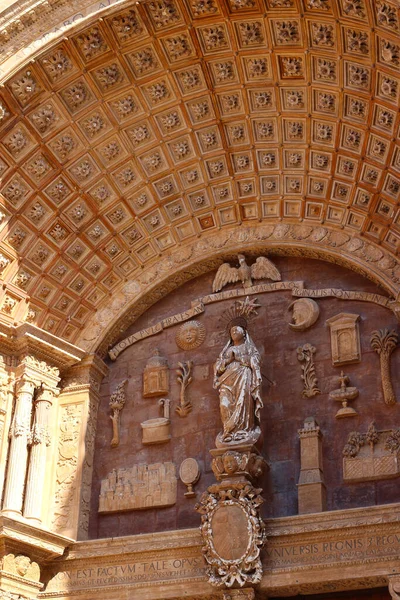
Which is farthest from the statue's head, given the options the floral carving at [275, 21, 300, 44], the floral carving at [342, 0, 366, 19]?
the floral carving at [342, 0, 366, 19]

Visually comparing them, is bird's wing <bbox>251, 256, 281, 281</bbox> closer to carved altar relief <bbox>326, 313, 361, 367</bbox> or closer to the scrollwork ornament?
carved altar relief <bbox>326, 313, 361, 367</bbox>

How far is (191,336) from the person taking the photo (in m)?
14.6

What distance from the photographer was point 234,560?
39.9ft

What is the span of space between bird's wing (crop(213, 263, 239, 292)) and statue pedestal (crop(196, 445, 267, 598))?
Answer: 3.06 metres

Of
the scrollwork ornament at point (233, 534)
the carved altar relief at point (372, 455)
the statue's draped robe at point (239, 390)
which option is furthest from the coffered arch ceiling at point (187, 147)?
the scrollwork ornament at point (233, 534)

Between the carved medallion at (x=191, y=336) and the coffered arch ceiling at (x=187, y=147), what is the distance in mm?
1017

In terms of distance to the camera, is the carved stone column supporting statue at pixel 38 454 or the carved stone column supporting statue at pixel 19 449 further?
the carved stone column supporting statue at pixel 38 454

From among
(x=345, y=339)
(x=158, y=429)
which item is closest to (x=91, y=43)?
(x=345, y=339)

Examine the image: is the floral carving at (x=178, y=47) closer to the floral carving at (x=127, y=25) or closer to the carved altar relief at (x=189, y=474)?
the floral carving at (x=127, y=25)

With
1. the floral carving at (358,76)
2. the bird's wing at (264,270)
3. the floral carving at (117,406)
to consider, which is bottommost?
the floral carving at (117,406)

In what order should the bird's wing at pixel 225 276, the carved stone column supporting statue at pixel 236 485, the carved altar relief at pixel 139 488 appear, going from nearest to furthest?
the carved stone column supporting statue at pixel 236 485 < the carved altar relief at pixel 139 488 < the bird's wing at pixel 225 276

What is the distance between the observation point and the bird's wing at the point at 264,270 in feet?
47.8

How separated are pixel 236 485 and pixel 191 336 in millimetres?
2880

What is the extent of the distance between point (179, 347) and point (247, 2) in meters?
5.22
